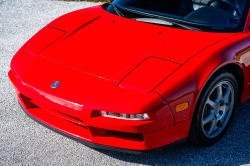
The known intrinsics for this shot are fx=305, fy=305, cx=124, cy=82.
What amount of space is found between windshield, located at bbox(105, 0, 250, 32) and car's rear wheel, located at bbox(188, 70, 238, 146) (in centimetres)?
57

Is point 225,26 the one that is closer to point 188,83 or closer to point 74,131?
point 188,83

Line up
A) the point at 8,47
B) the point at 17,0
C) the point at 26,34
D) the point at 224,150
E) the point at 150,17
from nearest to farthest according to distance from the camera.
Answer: the point at 224,150, the point at 150,17, the point at 8,47, the point at 26,34, the point at 17,0

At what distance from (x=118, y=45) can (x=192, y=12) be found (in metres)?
0.96

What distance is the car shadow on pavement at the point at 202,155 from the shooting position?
2.78 meters

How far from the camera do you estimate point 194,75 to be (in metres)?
2.49

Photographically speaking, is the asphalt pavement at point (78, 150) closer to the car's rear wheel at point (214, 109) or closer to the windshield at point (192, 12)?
the car's rear wheel at point (214, 109)

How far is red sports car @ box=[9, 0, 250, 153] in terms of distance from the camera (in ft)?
7.78

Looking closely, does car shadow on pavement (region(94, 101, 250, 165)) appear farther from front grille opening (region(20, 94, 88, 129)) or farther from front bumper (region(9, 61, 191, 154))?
front grille opening (region(20, 94, 88, 129))

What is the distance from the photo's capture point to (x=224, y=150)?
9.59ft

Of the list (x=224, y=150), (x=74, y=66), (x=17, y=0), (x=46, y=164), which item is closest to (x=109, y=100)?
(x=74, y=66)

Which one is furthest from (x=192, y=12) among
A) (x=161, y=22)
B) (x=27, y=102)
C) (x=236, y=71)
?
(x=27, y=102)

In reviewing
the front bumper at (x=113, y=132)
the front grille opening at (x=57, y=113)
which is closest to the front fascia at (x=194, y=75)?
the front bumper at (x=113, y=132)

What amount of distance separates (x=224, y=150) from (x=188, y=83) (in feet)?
3.00

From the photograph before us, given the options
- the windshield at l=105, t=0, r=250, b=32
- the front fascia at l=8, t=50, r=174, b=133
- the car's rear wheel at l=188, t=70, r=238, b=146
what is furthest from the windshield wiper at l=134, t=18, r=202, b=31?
the front fascia at l=8, t=50, r=174, b=133
